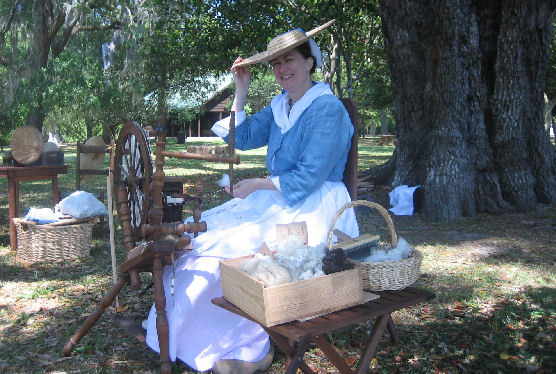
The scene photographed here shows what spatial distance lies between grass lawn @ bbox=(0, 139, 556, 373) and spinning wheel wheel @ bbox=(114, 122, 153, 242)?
87 cm

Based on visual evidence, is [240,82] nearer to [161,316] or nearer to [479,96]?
[161,316]

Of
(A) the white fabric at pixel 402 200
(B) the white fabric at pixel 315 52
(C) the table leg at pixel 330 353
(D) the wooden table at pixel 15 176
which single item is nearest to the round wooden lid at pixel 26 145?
(D) the wooden table at pixel 15 176

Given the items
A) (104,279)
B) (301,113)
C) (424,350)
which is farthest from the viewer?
(104,279)

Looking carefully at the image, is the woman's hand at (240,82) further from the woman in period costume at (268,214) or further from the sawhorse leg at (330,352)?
the sawhorse leg at (330,352)

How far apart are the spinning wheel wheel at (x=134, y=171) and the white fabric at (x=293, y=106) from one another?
86 centimetres

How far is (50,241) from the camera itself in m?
4.91

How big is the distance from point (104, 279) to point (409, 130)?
4.92 metres

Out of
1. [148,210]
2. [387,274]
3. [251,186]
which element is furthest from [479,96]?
[148,210]

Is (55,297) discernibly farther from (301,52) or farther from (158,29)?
(158,29)

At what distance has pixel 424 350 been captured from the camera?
2.94m

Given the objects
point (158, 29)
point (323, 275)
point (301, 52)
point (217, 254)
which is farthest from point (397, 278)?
point (158, 29)

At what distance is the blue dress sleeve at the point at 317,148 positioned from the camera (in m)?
2.46

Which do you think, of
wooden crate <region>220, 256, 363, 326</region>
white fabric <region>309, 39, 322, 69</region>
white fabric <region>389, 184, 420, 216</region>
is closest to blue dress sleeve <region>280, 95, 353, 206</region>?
white fabric <region>309, 39, 322, 69</region>

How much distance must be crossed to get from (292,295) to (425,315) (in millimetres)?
2028
